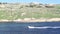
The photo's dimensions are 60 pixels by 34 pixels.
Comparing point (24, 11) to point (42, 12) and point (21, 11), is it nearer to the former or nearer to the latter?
point (21, 11)

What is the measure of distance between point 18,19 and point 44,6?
15.4m

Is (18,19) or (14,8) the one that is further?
(14,8)

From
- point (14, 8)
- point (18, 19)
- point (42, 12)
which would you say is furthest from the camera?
point (14, 8)

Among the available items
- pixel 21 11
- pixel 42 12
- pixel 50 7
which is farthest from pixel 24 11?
pixel 50 7

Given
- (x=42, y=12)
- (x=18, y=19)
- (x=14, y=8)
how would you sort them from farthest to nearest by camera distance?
1. (x=14, y=8)
2. (x=42, y=12)
3. (x=18, y=19)

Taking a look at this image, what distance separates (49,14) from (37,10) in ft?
20.9

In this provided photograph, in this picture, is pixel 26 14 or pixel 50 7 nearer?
pixel 26 14

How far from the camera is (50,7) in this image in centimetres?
8781

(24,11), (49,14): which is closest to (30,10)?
(24,11)

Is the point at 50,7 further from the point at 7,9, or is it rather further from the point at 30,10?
the point at 7,9

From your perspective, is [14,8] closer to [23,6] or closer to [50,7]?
[23,6]

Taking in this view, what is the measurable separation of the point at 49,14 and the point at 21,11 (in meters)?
9.10

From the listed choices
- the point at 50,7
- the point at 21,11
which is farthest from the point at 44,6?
the point at 21,11

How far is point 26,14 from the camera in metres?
76.5
